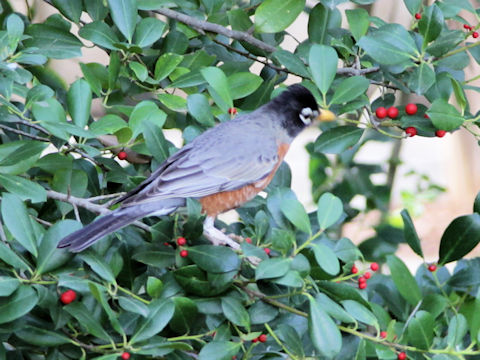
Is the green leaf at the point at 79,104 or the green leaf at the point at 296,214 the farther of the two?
the green leaf at the point at 79,104

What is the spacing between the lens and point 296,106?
8.29 feet

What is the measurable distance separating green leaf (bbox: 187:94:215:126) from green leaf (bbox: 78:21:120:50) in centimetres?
28

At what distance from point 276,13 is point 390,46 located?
437mm

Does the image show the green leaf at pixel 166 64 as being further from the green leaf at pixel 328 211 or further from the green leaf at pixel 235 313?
the green leaf at pixel 235 313

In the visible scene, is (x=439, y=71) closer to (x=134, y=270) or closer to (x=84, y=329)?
(x=134, y=270)

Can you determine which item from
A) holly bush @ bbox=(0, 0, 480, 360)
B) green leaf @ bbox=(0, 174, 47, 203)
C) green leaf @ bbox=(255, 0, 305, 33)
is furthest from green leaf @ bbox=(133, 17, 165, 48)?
green leaf @ bbox=(0, 174, 47, 203)

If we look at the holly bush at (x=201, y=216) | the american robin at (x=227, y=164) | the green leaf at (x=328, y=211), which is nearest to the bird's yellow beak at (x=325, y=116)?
the american robin at (x=227, y=164)

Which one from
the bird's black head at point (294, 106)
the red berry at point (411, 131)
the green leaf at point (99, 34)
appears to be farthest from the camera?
the bird's black head at point (294, 106)

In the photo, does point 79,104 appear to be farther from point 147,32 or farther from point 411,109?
point 411,109

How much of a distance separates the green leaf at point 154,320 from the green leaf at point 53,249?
0.72 ft

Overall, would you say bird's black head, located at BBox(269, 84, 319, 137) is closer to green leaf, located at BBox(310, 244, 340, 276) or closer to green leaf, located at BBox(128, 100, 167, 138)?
green leaf, located at BBox(128, 100, 167, 138)

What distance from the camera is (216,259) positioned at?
1.73 meters

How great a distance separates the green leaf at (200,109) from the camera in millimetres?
2119

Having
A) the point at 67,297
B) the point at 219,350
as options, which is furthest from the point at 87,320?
the point at 219,350
